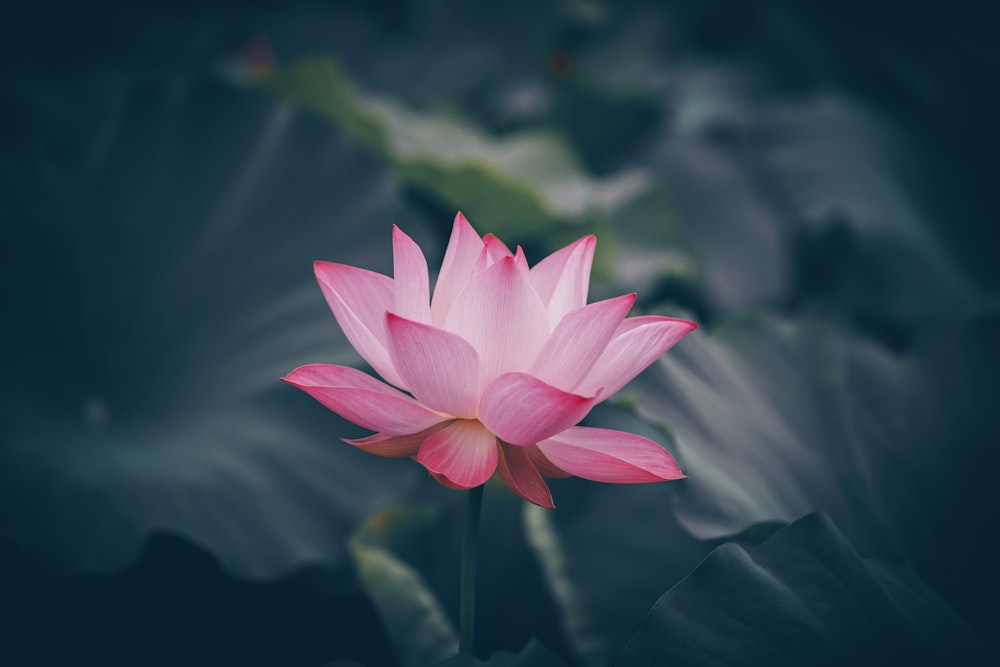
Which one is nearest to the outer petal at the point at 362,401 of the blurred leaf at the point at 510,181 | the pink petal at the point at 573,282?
the pink petal at the point at 573,282

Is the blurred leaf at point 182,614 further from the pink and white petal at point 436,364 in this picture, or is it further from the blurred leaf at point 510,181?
the blurred leaf at point 510,181

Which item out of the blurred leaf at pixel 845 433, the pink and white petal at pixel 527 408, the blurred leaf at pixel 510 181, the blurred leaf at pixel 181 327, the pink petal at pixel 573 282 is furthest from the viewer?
the blurred leaf at pixel 510 181

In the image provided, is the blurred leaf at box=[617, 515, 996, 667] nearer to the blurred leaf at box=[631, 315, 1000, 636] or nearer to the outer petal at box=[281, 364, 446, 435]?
the blurred leaf at box=[631, 315, 1000, 636]

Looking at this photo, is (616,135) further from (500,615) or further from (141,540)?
(141,540)

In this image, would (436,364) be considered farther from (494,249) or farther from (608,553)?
(608,553)

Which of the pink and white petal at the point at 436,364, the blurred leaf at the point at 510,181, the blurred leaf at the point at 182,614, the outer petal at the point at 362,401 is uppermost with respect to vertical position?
the blurred leaf at the point at 510,181
